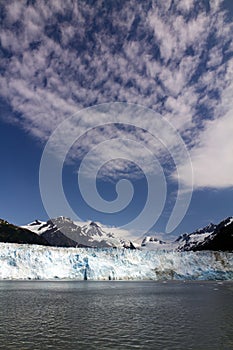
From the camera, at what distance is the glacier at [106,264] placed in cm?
8006

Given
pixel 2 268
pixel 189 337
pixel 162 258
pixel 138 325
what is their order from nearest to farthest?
pixel 189 337 → pixel 138 325 → pixel 2 268 → pixel 162 258

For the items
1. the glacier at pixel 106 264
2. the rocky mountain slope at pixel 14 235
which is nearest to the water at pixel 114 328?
the glacier at pixel 106 264

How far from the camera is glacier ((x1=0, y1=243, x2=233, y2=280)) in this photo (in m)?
80.1

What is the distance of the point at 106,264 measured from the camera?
87000mm

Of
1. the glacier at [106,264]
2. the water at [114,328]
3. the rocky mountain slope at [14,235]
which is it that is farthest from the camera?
the rocky mountain slope at [14,235]

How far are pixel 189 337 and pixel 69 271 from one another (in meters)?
69.8

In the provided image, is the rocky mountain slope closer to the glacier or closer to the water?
the glacier

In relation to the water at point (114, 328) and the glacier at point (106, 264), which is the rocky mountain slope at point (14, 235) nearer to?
the glacier at point (106, 264)

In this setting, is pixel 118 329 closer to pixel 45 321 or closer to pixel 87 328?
pixel 87 328

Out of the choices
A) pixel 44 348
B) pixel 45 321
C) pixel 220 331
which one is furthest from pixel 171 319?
pixel 44 348

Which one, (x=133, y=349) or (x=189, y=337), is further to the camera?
(x=189, y=337)

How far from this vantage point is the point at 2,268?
7900 centimetres

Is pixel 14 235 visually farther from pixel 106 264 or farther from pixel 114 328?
pixel 114 328

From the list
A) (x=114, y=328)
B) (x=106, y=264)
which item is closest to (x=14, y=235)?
(x=106, y=264)
